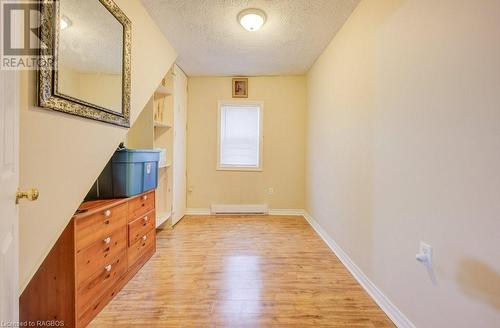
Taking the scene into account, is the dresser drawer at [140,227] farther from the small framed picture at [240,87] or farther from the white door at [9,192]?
the small framed picture at [240,87]

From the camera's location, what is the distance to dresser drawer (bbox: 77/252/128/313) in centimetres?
145

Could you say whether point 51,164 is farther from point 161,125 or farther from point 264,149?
point 264,149

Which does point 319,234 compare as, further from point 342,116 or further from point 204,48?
point 204,48

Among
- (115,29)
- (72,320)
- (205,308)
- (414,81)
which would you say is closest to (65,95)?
(115,29)

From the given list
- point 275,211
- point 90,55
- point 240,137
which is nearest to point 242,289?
point 90,55

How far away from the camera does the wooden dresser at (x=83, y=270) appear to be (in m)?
1.38

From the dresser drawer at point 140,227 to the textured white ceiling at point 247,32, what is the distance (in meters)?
1.98

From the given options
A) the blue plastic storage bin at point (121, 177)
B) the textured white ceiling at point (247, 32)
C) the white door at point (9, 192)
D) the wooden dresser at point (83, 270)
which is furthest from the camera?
the textured white ceiling at point (247, 32)

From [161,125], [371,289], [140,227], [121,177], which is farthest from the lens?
[161,125]

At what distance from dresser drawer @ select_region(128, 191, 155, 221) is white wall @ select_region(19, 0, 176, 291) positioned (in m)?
0.59

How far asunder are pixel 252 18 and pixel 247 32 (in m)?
0.37

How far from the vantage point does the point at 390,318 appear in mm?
1574

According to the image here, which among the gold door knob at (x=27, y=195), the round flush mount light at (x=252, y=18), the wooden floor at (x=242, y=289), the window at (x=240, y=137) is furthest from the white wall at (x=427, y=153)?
the window at (x=240, y=137)

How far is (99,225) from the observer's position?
1616mm
